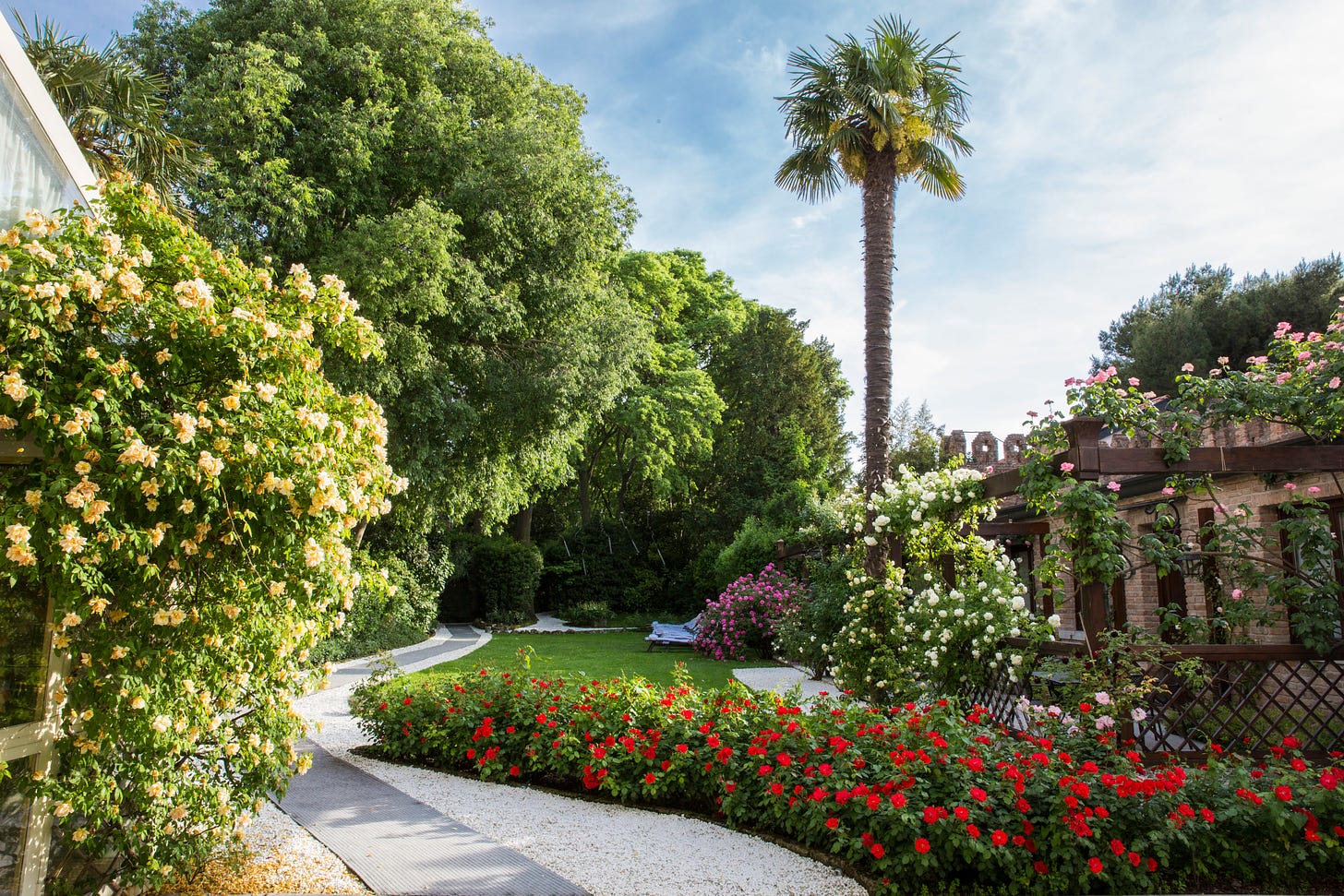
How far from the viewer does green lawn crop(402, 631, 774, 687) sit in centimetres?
1199

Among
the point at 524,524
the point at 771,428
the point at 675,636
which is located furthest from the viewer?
the point at 524,524

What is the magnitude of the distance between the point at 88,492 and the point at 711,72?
10.3 metres

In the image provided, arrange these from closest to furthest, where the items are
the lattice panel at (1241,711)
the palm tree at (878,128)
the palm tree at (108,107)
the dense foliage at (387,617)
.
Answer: the lattice panel at (1241,711)
the palm tree at (108,107)
the palm tree at (878,128)
the dense foliage at (387,617)

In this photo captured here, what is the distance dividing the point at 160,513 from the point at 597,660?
11.5m

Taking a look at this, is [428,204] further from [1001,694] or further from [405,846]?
[1001,694]

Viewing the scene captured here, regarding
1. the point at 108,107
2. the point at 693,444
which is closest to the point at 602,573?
the point at 693,444

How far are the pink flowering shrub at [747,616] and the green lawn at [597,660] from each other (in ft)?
1.52

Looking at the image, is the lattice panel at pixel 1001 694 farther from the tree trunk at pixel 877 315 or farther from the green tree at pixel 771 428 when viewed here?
the green tree at pixel 771 428

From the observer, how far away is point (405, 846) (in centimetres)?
444

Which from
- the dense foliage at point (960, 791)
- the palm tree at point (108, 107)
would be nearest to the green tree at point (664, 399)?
the palm tree at point (108, 107)

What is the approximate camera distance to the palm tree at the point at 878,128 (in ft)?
34.2

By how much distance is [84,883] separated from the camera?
3477 millimetres

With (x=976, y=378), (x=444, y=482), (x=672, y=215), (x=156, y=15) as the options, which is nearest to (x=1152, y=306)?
(x=976, y=378)

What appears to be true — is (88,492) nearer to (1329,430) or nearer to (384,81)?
(1329,430)
